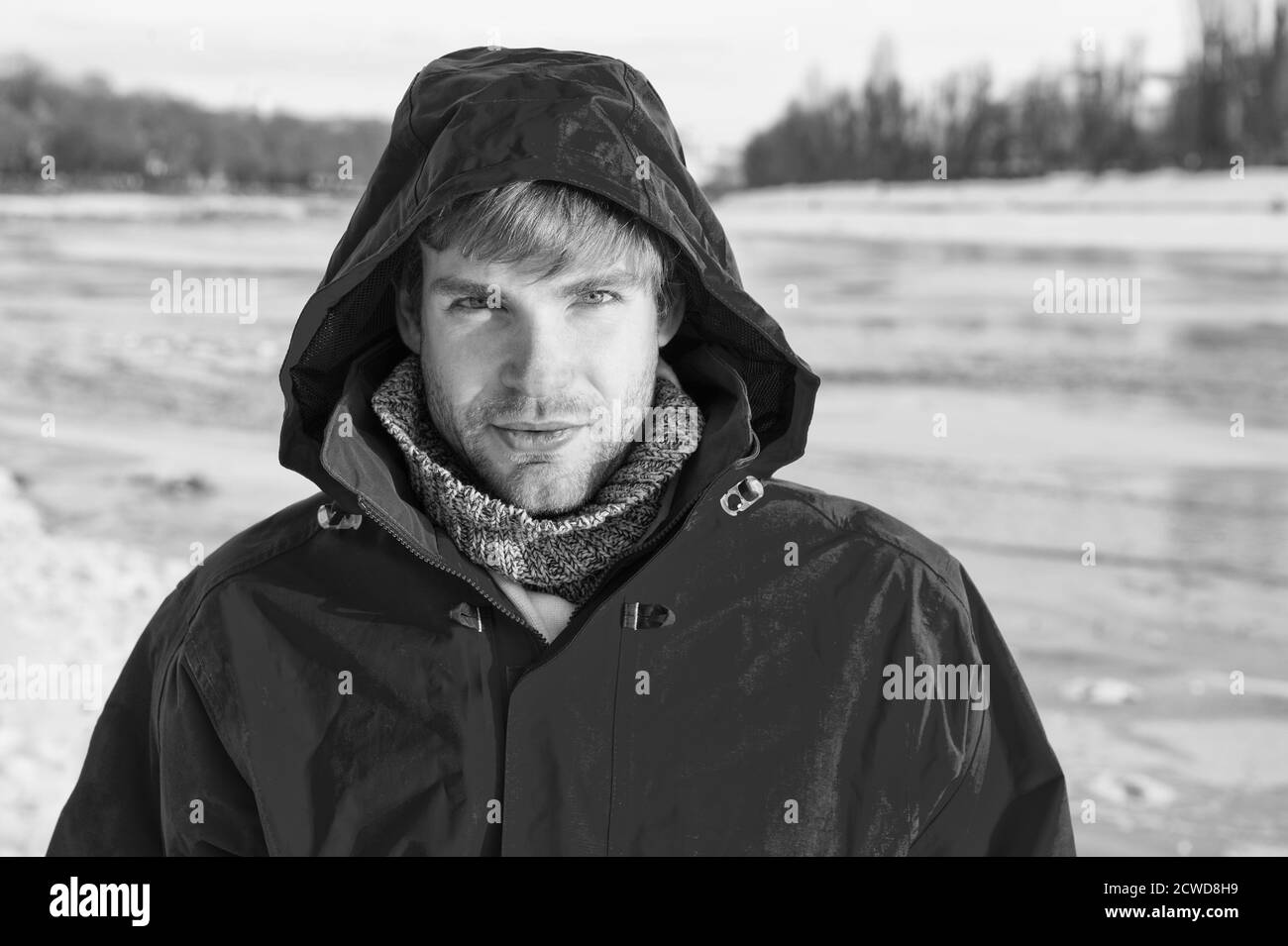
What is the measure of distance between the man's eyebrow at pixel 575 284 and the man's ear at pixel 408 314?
112 mm

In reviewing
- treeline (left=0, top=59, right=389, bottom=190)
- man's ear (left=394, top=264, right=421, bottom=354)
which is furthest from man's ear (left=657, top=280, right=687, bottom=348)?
treeline (left=0, top=59, right=389, bottom=190)

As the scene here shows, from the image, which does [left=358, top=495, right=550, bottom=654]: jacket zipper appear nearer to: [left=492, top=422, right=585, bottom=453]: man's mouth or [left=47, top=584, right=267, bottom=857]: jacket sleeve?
[left=492, top=422, right=585, bottom=453]: man's mouth

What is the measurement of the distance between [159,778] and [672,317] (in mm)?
782

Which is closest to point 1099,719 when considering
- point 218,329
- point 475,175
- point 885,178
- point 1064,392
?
point 475,175

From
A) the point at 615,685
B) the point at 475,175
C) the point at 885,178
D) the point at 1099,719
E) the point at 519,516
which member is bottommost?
the point at 1099,719

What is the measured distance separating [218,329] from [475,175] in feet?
31.5

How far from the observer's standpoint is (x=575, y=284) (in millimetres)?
1398

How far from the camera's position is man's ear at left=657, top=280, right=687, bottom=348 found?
5.04 ft

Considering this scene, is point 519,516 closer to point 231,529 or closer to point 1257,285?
point 231,529

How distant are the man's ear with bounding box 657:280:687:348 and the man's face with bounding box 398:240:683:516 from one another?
0.27ft

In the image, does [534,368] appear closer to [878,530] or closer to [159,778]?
[878,530]

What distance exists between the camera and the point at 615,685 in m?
1.34

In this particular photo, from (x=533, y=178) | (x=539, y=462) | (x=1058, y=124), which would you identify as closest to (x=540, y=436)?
(x=539, y=462)

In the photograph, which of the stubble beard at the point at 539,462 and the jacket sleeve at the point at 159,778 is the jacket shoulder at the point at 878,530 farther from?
the jacket sleeve at the point at 159,778
